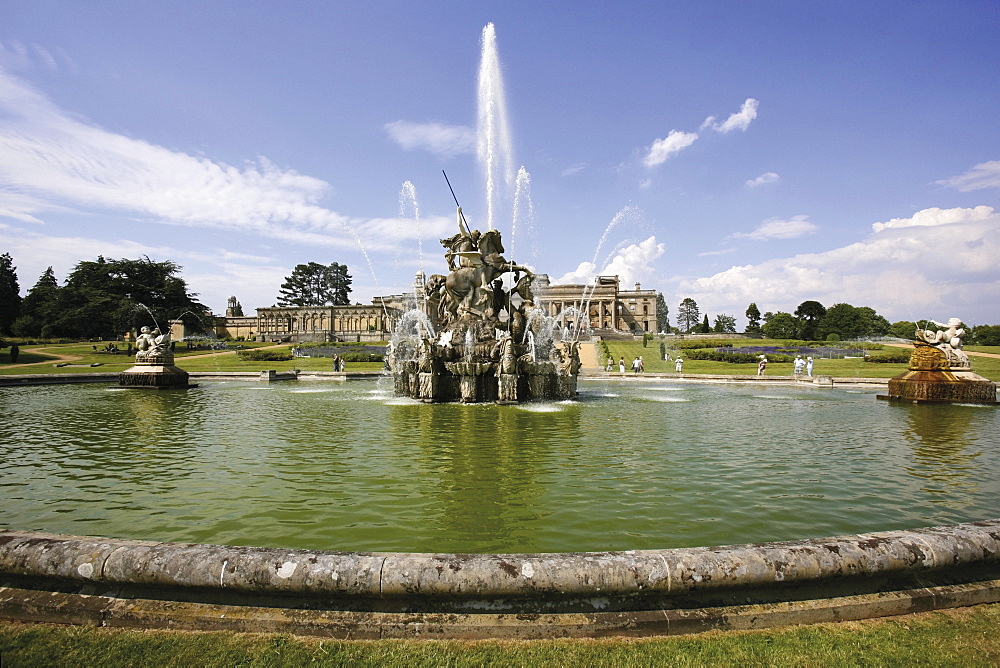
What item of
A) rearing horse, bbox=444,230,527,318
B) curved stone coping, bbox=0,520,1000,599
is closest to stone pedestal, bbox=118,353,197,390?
rearing horse, bbox=444,230,527,318

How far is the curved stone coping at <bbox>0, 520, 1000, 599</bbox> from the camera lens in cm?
391

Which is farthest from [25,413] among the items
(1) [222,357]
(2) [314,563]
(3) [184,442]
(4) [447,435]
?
(1) [222,357]

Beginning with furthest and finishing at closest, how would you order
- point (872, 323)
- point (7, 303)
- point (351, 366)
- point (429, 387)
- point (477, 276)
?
point (872, 323)
point (7, 303)
point (351, 366)
point (477, 276)
point (429, 387)

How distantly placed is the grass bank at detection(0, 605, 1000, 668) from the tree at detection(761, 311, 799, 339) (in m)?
113

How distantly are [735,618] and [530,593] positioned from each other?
153cm

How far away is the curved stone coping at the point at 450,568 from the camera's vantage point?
3912 millimetres

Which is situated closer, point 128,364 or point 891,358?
point 891,358

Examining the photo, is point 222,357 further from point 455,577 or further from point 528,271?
point 455,577

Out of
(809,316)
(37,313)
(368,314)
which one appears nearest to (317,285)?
(368,314)

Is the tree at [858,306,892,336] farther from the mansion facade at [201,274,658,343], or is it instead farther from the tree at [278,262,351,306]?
the tree at [278,262,351,306]

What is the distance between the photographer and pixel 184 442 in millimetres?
11711

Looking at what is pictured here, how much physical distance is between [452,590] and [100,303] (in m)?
89.1

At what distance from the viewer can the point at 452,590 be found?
388cm

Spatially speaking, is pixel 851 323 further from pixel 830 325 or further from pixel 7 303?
pixel 7 303
